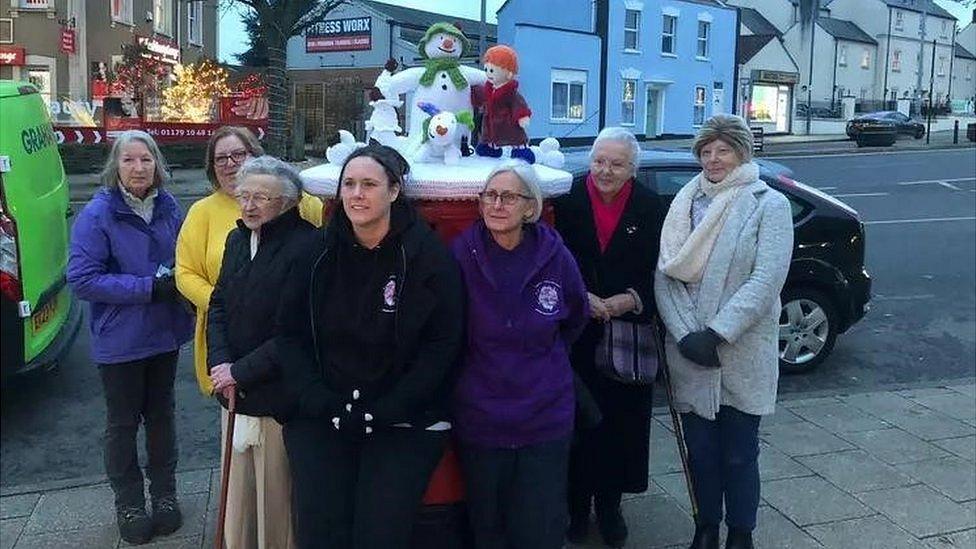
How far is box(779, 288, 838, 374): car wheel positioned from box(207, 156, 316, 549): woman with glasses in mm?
4361

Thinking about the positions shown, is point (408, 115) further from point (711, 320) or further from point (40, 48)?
point (40, 48)

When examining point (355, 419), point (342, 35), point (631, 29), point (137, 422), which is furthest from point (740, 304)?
point (342, 35)

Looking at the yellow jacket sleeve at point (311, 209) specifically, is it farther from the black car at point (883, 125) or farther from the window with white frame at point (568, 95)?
the window with white frame at point (568, 95)

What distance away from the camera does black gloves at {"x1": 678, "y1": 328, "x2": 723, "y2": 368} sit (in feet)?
10.9

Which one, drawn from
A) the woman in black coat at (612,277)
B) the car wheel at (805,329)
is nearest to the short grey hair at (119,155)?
the woman in black coat at (612,277)

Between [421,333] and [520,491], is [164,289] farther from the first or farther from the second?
[520,491]

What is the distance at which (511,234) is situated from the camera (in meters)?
2.87

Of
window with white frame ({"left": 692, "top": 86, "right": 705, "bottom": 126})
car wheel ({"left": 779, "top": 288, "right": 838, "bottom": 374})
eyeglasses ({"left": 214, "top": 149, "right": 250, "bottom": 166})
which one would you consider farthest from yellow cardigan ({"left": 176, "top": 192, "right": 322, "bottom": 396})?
window with white frame ({"left": 692, "top": 86, "right": 705, "bottom": 126})

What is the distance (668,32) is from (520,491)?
3644cm

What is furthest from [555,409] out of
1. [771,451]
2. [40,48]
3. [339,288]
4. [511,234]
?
[40,48]

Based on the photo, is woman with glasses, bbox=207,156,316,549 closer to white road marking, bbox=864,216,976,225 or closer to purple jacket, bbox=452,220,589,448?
purple jacket, bbox=452,220,589,448

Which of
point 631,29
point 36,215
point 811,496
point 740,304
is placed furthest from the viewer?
point 631,29

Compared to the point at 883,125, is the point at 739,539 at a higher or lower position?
lower

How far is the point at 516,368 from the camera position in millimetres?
2822
